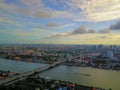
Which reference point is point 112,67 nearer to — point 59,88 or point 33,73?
point 33,73

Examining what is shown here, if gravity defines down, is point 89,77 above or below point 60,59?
below

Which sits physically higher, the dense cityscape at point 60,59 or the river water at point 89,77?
the dense cityscape at point 60,59

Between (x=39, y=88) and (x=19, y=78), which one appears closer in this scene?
(x=39, y=88)

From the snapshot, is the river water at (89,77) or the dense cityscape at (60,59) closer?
the dense cityscape at (60,59)

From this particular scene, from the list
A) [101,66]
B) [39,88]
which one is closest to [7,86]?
[39,88]

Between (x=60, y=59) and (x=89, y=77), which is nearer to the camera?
(x=89, y=77)

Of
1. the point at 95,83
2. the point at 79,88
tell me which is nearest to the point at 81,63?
the point at 95,83

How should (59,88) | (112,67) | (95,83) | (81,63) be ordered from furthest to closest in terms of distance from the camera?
(81,63)
(112,67)
(95,83)
(59,88)

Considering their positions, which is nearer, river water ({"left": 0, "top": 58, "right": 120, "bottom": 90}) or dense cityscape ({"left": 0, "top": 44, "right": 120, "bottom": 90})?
dense cityscape ({"left": 0, "top": 44, "right": 120, "bottom": 90})

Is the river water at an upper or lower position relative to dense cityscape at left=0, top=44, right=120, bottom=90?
lower

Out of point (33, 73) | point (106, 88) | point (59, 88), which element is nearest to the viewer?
point (59, 88)
